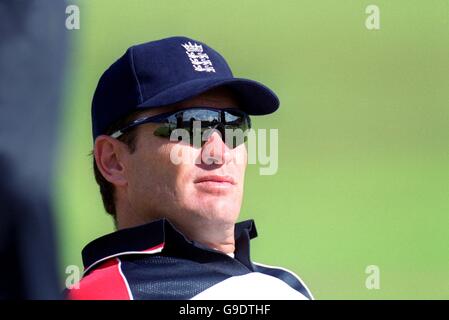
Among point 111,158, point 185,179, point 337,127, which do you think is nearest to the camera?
Answer: point 185,179

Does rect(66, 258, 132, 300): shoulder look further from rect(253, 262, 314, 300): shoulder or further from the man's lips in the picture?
rect(253, 262, 314, 300): shoulder

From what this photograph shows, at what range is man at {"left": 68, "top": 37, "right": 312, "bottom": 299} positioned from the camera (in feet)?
5.11

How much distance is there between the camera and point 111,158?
5.69ft

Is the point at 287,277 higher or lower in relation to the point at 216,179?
lower

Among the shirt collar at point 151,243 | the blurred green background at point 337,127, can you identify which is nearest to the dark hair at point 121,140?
the shirt collar at point 151,243

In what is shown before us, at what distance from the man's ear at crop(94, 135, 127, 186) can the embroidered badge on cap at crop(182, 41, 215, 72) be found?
0.74 ft

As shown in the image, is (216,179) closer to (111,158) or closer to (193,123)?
(193,123)

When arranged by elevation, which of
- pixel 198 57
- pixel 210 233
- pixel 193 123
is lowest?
pixel 210 233

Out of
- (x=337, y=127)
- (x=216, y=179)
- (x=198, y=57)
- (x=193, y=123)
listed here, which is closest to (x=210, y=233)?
(x=216, y=179)

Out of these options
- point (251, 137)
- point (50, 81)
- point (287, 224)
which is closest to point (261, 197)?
point (287, 224)

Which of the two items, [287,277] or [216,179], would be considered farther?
[287,277]

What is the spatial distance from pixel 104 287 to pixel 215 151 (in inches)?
13.9

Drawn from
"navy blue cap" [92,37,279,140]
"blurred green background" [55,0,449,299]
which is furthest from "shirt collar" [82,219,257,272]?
"blurred green background" [55,0,449,299]
